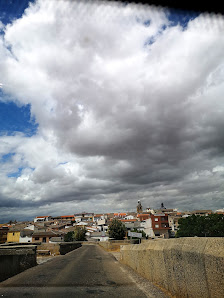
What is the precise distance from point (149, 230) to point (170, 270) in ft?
254

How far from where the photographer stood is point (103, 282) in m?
8.54

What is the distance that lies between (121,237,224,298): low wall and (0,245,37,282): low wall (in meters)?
6.42

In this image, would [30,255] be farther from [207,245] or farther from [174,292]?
[207,245]

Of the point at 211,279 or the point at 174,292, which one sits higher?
the point at 211,279

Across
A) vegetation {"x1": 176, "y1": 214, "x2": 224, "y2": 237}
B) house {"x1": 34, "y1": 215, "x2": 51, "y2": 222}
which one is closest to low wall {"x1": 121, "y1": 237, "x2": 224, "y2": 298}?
vegetation {"x1": 176, "y1": 214, "x2": 224, "y2": 237}

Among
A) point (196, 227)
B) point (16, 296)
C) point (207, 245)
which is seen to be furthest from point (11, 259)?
point (196, 227)

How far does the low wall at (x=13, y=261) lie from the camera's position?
9.18 m

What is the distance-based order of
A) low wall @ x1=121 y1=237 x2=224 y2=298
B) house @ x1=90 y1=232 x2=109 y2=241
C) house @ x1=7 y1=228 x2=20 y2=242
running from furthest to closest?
1. house @ x1=90 y1=232 x2=109 y2=241
2. house @ x1=7 y1=228 x2=20 y2=242
3. low wall @ x1=121 y1=237 x2=224 y2=298

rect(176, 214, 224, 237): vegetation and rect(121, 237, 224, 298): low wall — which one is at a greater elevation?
rect(121, 237, 224, 298): low wall

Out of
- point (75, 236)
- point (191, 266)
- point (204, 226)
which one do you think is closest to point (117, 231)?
point (75, 236)

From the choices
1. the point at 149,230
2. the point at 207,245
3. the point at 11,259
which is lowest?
the point at 149,230

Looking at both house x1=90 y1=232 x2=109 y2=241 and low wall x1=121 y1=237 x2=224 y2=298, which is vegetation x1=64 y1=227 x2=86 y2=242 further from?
low wall x1=121 y1=237 x2=224 y2=298

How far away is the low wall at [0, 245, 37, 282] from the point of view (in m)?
9.18

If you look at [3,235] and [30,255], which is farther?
[3,235]
